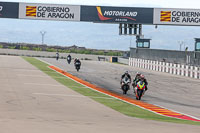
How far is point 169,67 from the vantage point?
50125mm

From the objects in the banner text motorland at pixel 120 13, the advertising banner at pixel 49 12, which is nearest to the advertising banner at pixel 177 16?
the banner text motorland at pixel 120 13

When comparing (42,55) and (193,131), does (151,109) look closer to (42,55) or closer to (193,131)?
(193,131)

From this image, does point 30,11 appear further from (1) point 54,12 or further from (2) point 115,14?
(2) point 115,14

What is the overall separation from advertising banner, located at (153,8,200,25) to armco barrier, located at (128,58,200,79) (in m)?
4.28

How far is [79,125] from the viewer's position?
11.5 m

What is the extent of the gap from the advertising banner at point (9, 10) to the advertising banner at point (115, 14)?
633cm

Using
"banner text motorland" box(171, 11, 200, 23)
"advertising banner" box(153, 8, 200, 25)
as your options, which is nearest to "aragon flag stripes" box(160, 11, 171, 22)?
"advertising banner" box(153, 8, 200, 25)

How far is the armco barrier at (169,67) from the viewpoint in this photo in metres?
43.0

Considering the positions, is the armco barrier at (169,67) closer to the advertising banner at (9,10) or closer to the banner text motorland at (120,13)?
the banner text motorland at (120,13)

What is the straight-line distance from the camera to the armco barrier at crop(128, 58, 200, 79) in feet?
141

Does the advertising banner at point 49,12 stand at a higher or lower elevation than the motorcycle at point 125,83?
higher

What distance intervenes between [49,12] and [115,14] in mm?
6159

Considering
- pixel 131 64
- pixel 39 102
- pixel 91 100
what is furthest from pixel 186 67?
pixel 39 102

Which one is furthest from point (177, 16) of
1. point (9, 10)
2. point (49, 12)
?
point (9, 10)
